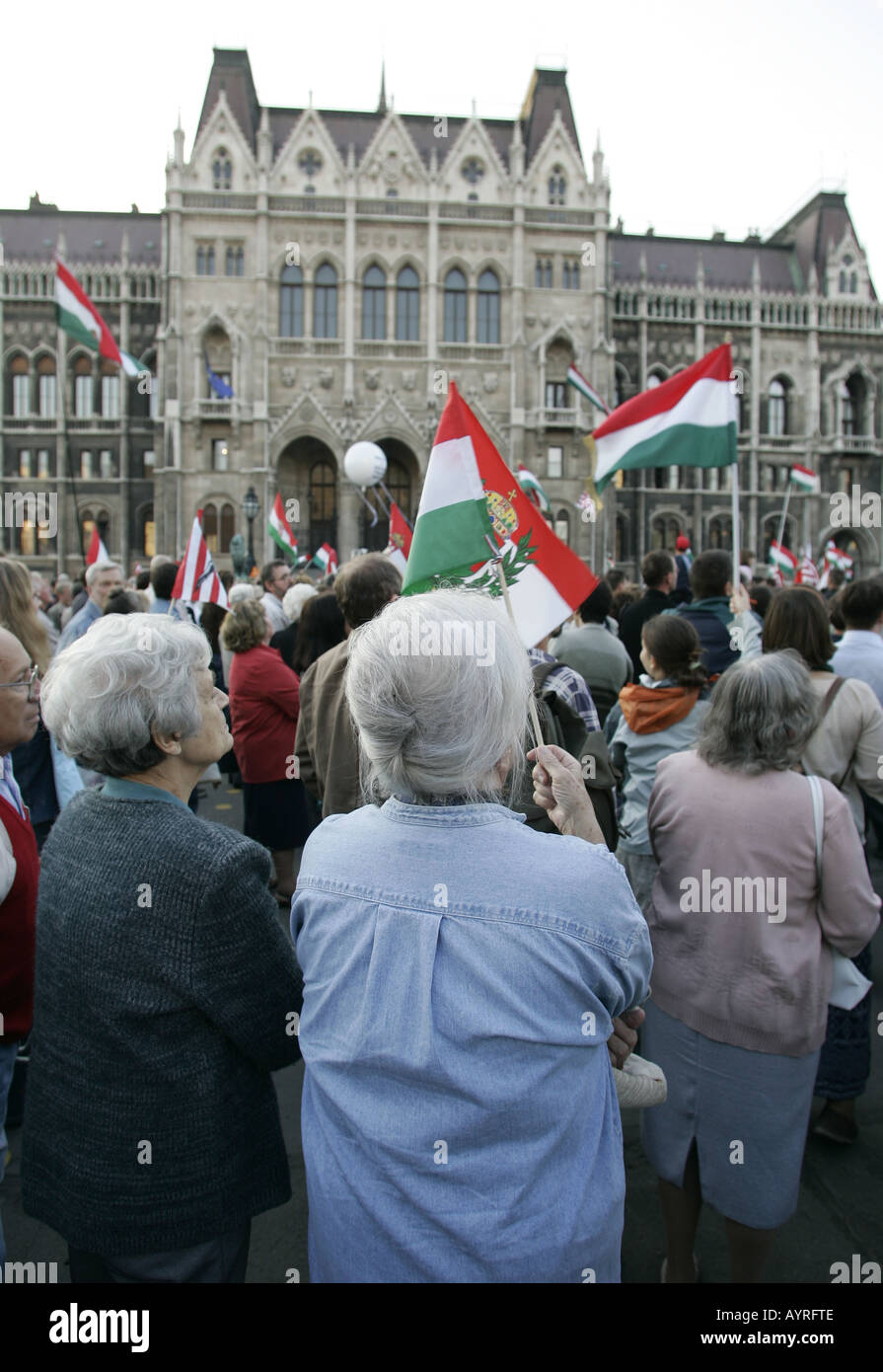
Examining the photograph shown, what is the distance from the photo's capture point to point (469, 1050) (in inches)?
55.9

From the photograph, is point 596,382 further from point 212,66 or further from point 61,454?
point 61,454

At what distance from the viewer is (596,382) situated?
105 feet

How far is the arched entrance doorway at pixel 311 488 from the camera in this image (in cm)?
3225

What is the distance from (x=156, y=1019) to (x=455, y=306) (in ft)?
110

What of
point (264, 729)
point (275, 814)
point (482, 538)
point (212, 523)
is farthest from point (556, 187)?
point (482, 538)

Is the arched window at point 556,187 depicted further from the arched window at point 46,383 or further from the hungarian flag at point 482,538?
the hungarian flag at point 482,538

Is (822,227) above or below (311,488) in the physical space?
above

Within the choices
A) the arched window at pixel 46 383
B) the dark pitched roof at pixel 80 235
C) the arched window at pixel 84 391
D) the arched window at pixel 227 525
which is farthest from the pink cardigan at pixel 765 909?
the dark pitched roof at pixel 80 235

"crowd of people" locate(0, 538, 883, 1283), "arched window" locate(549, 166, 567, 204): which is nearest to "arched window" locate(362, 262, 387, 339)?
"arched window" locate(549, 166, 567, 204)

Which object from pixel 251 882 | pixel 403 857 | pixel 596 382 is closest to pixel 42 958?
pixel 251 882

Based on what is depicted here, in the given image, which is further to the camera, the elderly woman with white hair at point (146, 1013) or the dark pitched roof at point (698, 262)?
the dark pitched roof at point (698, 262)

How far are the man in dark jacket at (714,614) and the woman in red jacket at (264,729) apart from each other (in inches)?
102

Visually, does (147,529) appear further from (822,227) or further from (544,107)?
(822,227)

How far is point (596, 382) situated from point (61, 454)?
2145 centimetres
